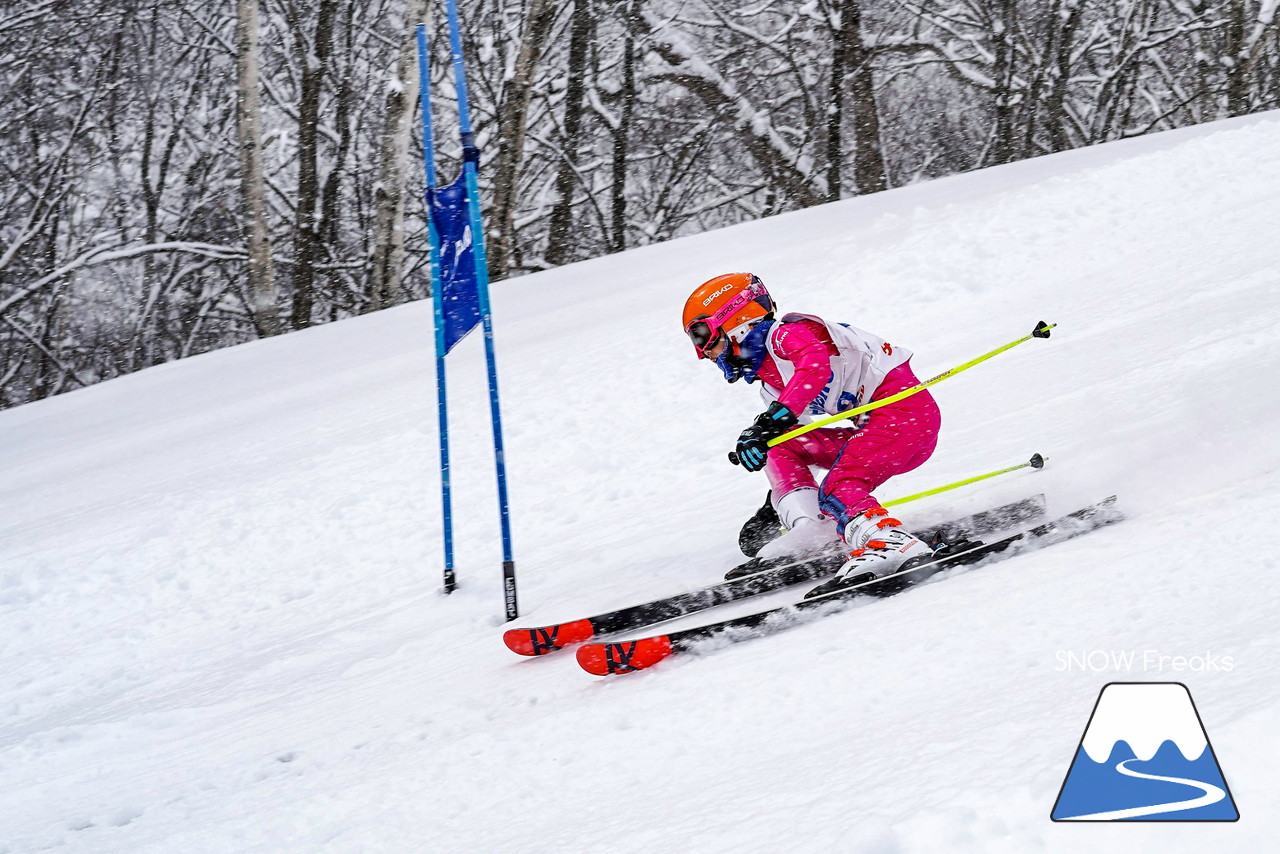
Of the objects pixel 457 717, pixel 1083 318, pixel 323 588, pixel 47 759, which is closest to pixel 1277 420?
pixel 1083 318

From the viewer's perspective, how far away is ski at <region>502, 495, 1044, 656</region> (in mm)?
4246

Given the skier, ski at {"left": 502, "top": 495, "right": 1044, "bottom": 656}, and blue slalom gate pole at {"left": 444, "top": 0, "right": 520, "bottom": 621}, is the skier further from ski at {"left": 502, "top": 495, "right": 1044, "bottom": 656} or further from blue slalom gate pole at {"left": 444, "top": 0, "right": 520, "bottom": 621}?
blue slalom gate pole at {"left": 444, "top": 0, "right": 520, "bottom": 621}

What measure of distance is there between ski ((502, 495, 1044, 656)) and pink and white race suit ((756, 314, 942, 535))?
0.27 metres

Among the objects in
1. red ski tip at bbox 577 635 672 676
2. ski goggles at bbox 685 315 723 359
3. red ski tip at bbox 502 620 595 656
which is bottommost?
red ski tip at bbox 577 635 672 676

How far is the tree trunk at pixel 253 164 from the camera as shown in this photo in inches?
484

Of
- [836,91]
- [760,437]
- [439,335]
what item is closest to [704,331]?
[760,437]

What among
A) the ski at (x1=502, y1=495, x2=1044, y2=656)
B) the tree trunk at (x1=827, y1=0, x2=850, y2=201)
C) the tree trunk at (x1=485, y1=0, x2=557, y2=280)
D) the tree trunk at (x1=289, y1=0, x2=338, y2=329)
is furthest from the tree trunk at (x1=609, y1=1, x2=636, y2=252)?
the ski at (x1=502, y1=495, x2=1044, y2=656)

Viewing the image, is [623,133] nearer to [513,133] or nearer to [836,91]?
[836,91]

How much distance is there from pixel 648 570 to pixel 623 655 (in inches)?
50.4

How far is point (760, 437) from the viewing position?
13.8ft

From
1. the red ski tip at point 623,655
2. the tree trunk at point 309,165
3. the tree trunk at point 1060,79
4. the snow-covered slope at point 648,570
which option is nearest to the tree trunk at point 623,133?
the tree trunk at point 309,165

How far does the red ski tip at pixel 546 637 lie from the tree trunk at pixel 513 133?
10.1 metres

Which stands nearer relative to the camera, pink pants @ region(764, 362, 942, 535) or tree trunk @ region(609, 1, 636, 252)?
pink pants @ region(764, 362, 942, 535)

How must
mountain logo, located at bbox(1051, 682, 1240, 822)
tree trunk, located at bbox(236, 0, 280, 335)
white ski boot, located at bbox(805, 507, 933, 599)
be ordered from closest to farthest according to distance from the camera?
mountain logo, located at bbox(1051, 682, 1240, 822)
white ski boot, located at bbox(805, 507, 933, 599)
tree trunk, located at bbox(236, 0, 280, 335)
